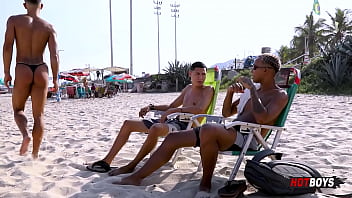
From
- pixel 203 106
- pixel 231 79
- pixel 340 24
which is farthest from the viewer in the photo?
pixel 340 24

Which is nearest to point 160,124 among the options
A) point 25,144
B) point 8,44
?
point 25,144

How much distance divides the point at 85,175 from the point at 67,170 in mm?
229

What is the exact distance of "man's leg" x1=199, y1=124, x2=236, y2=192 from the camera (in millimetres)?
2438

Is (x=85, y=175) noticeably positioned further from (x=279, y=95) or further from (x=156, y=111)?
(x=279, y=95)

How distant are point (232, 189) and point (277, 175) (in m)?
0.30

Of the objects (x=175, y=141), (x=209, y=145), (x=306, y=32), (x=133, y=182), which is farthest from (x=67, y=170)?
(x=306, y=32)

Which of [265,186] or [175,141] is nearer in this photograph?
[265,186]

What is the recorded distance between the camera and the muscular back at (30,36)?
11.1 feet

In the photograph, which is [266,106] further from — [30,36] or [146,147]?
[30,36]

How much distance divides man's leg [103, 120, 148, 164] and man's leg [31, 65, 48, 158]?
0.75 m

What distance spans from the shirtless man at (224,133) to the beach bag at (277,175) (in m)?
0.26

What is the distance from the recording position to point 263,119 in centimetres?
257

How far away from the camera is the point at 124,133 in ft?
10.9

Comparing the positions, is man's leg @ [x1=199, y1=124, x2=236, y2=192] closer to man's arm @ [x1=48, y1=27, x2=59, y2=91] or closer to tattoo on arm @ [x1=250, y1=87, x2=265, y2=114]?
tattoo on arm @ [x1=250, y1=87, x2=265, y2=114]
